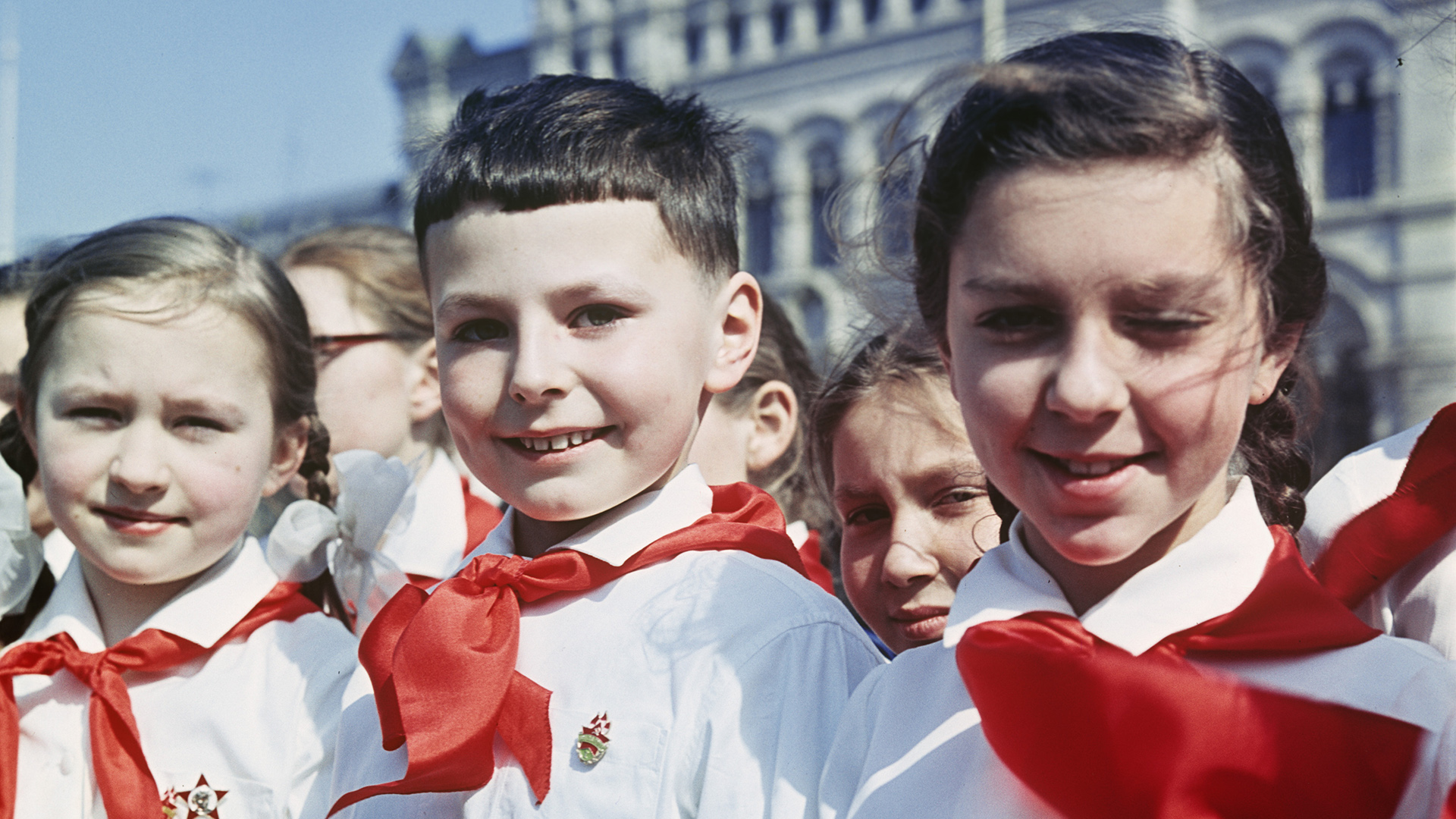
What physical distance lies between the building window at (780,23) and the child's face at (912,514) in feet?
68.3

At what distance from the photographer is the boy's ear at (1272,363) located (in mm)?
1268

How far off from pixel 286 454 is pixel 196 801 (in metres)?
0.61

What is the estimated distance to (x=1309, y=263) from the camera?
1.31 meters

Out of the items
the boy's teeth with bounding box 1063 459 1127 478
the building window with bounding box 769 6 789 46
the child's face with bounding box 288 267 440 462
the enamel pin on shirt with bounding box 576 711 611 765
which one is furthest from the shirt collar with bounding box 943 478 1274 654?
the building window with bounding box 769 6 789 46

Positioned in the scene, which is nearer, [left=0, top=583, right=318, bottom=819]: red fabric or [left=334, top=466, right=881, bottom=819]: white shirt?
[left=334, top=466, right=881, bottom=819]: white shirt

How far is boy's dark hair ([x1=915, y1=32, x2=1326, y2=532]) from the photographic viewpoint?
3.91 feet

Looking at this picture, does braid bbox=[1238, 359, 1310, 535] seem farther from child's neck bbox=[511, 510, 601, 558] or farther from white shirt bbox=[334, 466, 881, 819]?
child's neck bbox=[511, 510, 601, 558]

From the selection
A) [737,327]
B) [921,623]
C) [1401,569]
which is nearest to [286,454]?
[737,327]

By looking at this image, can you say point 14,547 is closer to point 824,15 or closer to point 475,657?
point 475,657

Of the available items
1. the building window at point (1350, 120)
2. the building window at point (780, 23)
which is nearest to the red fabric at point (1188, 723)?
the building window at point (1350, 120)

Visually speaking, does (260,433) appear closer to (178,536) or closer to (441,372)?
(178,536)

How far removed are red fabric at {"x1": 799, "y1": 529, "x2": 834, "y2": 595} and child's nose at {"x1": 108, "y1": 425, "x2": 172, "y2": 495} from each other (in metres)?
1.07

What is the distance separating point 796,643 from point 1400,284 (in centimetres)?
1733

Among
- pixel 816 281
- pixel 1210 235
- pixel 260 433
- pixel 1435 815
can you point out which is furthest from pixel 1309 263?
pixel 816 281
